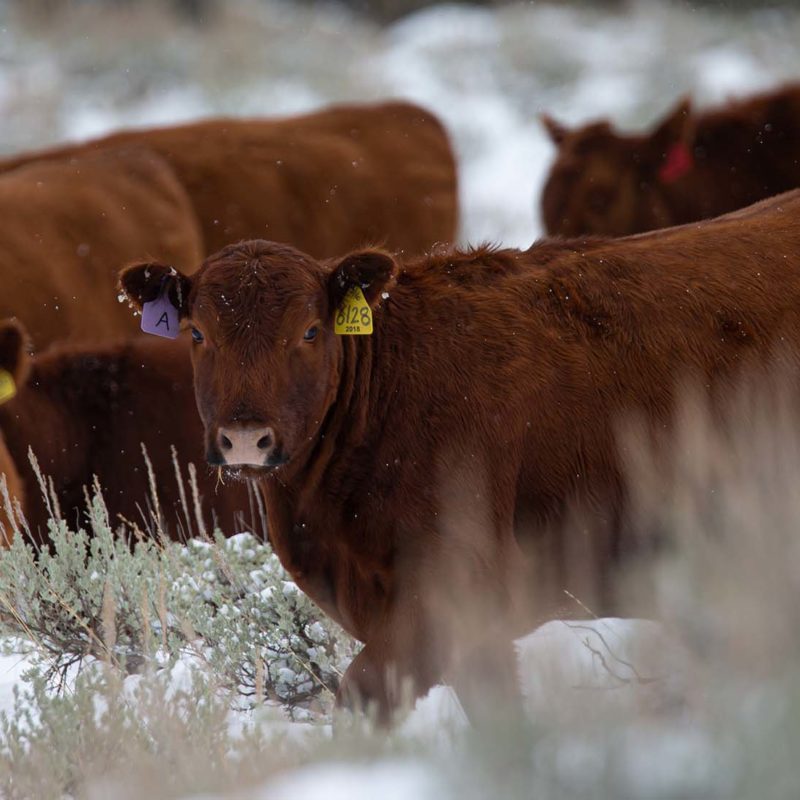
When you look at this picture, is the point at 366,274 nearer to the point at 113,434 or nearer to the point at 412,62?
the point at 113,434

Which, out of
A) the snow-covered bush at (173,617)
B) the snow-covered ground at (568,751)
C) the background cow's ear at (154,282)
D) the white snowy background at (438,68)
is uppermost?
the white snowy background at (438,68)

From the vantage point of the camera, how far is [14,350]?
19.7 ft

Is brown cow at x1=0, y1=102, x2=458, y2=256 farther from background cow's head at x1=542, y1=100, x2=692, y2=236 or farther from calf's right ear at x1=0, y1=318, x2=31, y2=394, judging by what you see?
calf's right ear at x1=0, y1=318, x2=31, y2=394

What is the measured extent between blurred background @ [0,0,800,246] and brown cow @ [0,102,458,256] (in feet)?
15.6

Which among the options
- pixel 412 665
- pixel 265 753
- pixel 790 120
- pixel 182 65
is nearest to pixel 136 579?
pixel 412 665

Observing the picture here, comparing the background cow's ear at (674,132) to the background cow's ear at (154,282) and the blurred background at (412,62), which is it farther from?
the background cow's ear at (154,282)

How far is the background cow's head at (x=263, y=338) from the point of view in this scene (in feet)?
12.8

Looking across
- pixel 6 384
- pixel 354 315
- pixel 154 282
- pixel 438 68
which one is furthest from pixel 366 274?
pixel 438 68

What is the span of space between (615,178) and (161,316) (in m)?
5.97

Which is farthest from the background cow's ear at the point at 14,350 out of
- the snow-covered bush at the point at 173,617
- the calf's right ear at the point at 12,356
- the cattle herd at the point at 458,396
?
the cattle herd at the point at 458,396

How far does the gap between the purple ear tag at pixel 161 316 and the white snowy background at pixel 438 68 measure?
374 inches

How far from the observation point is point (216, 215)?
9.63 m

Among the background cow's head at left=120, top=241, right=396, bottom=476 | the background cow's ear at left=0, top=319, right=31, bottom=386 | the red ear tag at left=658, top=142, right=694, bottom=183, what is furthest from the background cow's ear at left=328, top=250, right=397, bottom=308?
the red ear tag at left=658, top=142, right=694, bottom=183

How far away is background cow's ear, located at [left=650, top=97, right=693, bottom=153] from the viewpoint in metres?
9.80
